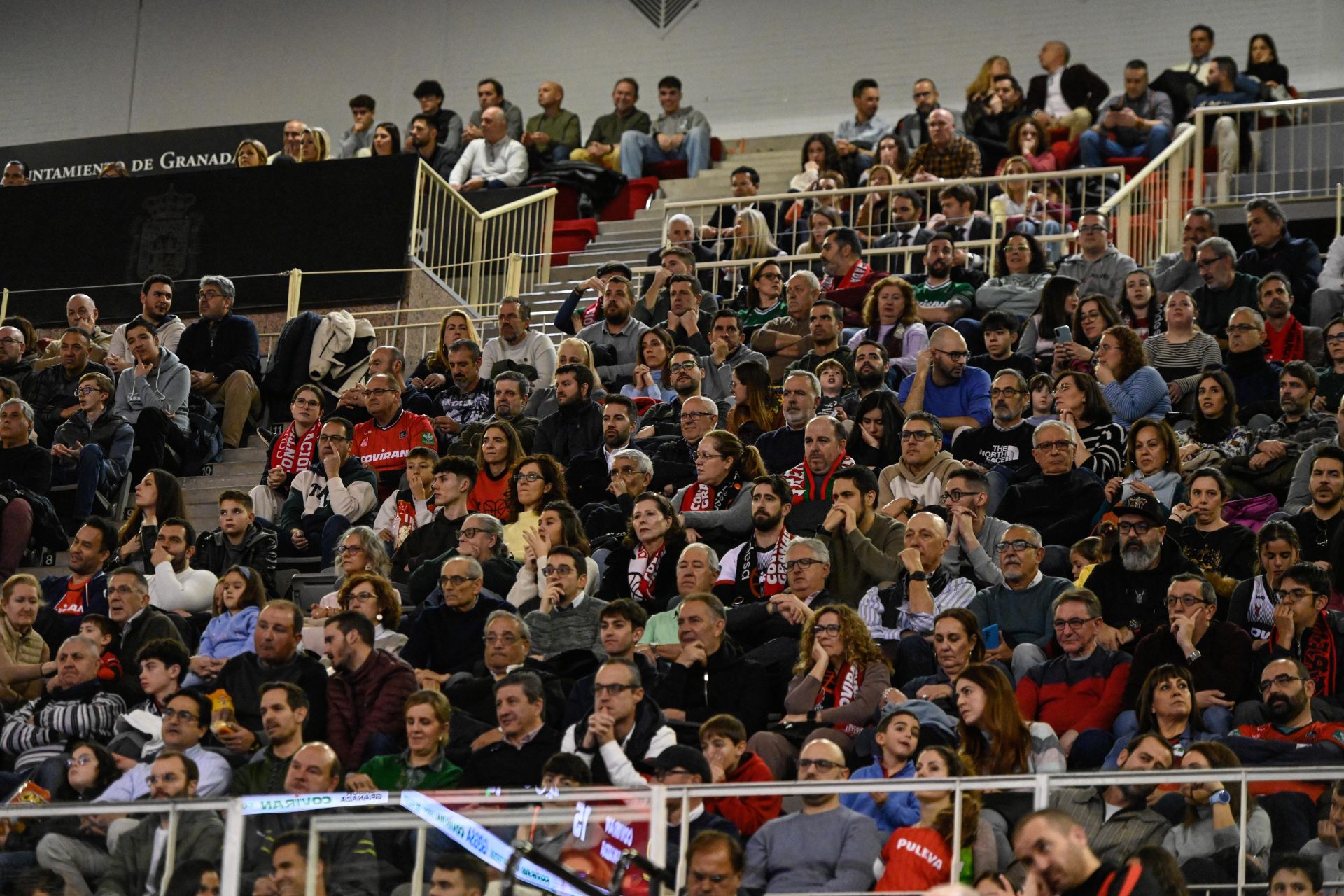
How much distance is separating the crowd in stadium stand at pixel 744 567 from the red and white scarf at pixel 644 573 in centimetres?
2

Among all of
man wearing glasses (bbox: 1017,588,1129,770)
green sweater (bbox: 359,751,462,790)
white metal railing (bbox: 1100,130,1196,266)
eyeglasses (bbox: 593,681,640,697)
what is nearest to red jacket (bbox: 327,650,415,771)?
green sweater (bbox: 359,751,462,790)

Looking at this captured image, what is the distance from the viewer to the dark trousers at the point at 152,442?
1066 centimetres

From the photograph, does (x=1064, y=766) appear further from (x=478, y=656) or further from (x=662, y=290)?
(x=662, y=290)

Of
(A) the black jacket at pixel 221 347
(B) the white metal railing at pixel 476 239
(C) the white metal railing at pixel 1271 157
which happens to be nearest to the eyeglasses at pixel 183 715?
(A) the black jacket at pixel 221 347

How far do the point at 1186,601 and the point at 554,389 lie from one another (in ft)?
13.7

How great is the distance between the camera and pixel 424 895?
5031 mm

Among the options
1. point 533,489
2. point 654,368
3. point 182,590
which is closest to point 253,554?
point 182,590

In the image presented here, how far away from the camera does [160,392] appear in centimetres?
1092

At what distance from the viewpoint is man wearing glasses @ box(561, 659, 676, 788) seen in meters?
6.64

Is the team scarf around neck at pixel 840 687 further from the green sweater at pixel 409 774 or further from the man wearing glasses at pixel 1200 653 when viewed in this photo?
the green sweater at pixel 409 774

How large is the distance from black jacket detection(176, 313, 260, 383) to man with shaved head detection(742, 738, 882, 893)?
6433mm

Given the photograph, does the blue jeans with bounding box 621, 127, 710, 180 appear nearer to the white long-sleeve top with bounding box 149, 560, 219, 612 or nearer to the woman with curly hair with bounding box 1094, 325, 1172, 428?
the woman with curly hair with bounding box 1094, 325, 1172, 428

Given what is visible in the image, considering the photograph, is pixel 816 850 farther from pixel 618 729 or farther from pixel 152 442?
pixel 152 442

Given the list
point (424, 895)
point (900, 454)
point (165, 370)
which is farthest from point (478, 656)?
point (165, 370)
